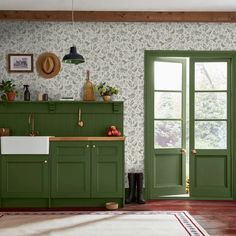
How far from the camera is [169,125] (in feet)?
25.1

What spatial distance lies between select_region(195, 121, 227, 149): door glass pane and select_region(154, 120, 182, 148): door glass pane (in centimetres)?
32

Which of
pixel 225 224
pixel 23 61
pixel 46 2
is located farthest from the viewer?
pixel 23 61

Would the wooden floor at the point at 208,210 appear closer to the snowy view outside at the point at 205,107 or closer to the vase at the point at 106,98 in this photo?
the snowy view outside at the point at 205,107

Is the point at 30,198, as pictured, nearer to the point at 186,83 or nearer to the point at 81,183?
the point at 81,183

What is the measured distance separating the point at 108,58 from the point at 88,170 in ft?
6.07

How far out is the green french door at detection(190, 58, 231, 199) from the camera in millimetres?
7504

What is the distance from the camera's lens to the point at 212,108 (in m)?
7.53

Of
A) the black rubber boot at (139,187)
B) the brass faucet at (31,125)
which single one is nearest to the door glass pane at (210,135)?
the black rubber boot at (139,187)


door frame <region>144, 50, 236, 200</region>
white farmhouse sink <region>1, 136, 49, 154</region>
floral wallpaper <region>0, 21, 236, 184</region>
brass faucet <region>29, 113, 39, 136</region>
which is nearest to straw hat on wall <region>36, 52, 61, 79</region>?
floral wallpaper <region>0, 21, 236, 184</region>

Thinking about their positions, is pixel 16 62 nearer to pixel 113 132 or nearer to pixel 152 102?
pixel 113 132

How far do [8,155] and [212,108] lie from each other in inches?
129

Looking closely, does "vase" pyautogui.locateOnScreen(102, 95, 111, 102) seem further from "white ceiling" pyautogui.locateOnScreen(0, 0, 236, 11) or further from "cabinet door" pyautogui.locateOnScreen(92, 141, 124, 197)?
"white ceiling" pyautogui.locateOnScreen(0, 0, 236, 11)

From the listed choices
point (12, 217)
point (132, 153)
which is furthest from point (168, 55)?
point (12, 217)

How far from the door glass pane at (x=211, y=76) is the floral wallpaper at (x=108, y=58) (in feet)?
1.20
